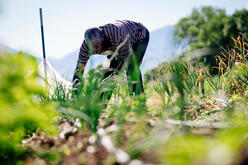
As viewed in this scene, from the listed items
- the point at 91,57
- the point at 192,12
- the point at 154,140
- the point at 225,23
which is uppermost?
the point at 192,12

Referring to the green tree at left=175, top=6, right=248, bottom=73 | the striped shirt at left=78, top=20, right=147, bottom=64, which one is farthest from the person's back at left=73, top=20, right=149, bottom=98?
the green tree at left=175, top=6, right=248, bottom=73

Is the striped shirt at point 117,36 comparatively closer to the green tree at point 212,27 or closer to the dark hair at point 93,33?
the dark hair at point 93,33

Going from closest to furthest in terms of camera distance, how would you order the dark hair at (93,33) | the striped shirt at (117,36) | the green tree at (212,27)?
the dark hair at (93,33) → the striped shirt at (117,36) → the green tree at (212,27)

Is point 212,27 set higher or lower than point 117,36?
higher

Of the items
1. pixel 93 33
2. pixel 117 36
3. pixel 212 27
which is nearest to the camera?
pixel 93 33

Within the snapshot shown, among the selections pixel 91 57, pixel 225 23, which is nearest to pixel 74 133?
pixel 91 57

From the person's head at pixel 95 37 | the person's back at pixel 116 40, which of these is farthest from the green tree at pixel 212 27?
the person's head at pixel 95 37

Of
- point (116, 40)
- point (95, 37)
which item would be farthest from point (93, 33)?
point (116, 40)

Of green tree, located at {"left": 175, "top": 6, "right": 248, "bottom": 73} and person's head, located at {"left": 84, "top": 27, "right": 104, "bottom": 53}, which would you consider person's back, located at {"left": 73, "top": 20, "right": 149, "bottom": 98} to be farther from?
green tree, located at {"left": 175, "top": 6, "right": 248, "bottom": 73}

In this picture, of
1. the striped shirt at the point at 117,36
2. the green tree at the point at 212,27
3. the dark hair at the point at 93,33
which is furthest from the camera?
the green tree at the point at 212,27

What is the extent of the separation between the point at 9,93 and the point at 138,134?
1.75 feet

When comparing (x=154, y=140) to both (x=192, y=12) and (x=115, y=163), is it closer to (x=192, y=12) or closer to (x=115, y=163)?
(x=115, y=163)

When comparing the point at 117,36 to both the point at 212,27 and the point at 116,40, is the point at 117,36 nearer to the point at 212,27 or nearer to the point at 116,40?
the point at 116,40

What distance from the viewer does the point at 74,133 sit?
1.18 m
